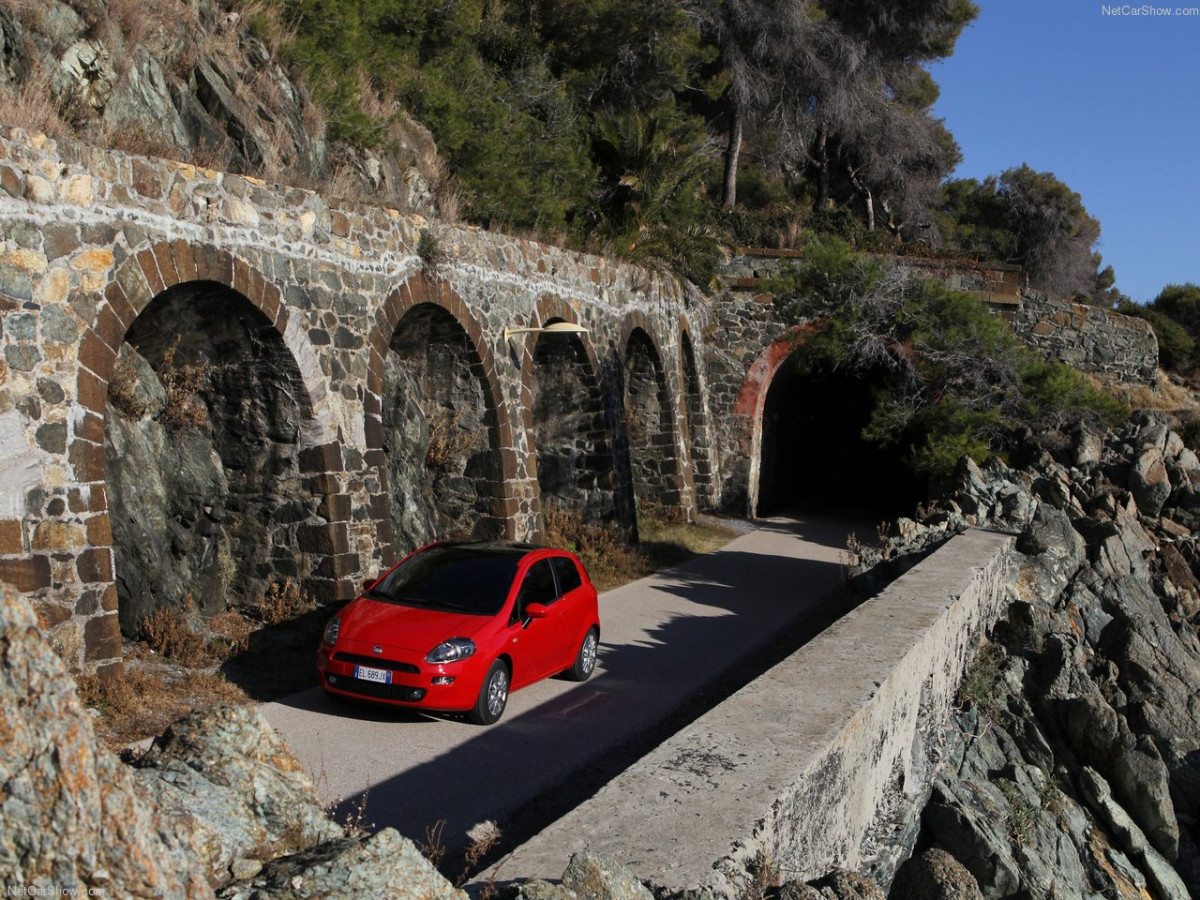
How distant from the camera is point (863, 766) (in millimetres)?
5672

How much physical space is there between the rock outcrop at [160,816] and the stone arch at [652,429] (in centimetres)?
1729

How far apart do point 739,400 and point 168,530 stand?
49.6 feet

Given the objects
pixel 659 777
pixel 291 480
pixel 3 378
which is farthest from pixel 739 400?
pixel 659 777

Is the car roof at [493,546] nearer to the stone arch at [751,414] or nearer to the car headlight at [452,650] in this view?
the car headlight at [452,650]

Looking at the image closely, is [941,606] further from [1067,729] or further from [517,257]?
[517,257]

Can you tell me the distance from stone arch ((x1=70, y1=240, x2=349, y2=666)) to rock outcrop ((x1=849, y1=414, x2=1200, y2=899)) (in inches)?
239

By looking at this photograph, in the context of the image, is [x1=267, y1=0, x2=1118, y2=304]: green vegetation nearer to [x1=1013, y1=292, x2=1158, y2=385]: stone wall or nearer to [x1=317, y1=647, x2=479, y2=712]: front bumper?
[x1=1013, y1=292, x2=1158, y2=385]: stone wall

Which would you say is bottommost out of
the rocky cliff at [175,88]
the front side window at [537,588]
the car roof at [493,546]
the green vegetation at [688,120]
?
the front side window at [537,588]

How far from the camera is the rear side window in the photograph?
10.1 metres

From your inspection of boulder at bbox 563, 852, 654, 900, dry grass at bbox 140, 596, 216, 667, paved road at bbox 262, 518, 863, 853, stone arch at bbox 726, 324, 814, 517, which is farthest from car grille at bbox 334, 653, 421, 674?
stone arch at bbox 726, 324, 814, 517

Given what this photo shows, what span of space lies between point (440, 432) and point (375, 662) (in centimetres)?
639

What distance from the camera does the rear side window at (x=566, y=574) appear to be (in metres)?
10.1

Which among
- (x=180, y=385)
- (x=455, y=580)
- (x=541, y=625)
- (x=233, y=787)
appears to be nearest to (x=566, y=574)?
(x=541, y=625)

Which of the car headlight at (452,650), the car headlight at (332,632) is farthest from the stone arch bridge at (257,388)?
the car headlight at (452,650)
